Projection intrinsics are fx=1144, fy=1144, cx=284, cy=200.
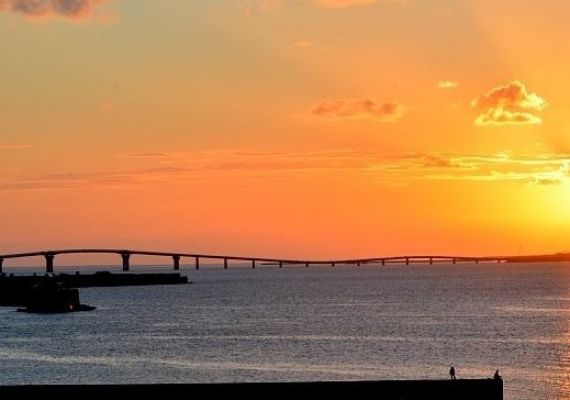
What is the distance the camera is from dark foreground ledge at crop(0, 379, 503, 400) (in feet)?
132

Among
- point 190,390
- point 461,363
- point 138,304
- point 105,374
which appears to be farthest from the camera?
point 138,304

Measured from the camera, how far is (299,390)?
132ft

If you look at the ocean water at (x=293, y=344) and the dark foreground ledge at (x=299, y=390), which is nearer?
the dark foreground ledge at (x=299, y=390)

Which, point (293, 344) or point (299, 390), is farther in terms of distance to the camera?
point (293, 344)

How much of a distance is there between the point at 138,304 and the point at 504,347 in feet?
321

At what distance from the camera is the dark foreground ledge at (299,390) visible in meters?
40.2

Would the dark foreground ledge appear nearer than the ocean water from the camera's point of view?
Yes

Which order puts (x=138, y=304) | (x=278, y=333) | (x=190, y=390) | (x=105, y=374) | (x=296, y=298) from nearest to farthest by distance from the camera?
(x=190, y=390)
(x=105, y=374)
(x=278, y=333)
(x=138, y=304)
(x=296, y=298)

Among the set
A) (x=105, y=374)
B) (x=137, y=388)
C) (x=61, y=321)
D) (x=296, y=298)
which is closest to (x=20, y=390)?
(x=137, y=388)

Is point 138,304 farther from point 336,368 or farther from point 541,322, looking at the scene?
point 336,368

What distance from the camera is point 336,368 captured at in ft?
233

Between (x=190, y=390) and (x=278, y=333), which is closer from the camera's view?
(x=190, y=390)

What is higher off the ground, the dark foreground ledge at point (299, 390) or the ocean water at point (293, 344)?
the dark foreground ledge at point (299, 390)

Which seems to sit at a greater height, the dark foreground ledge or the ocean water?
the dark foreground ledge
